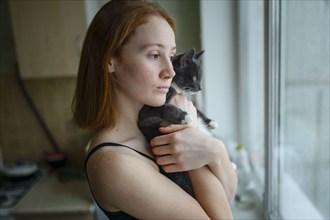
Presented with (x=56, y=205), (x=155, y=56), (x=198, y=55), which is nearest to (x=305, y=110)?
(x=198, y=55)

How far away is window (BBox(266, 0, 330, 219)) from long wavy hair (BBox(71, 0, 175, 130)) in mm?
522

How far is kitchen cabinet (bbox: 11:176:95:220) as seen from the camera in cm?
143

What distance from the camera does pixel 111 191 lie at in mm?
507

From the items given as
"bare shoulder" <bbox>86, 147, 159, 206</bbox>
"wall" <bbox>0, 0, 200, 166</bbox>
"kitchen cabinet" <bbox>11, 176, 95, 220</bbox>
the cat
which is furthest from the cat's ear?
"wall" <bbox>0, 0, 200, 166</bbox>

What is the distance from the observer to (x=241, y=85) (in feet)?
2.66

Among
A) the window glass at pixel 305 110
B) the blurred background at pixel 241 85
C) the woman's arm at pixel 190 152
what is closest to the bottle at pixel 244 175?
the blurred background at pixel 241 85

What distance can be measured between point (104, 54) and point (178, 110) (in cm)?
18

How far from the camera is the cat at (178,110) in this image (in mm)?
539

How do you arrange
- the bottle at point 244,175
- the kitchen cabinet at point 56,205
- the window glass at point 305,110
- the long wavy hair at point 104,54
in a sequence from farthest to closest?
the kitchen cabinet at point 56,205, the window glass at point 305,110, the bottle at point 244,175, the long wavy hair at point 104,54

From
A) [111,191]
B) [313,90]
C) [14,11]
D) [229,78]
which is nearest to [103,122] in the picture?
[111,191]

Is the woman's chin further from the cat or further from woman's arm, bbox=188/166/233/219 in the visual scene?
woman's arm, bbox=188/166/233/219

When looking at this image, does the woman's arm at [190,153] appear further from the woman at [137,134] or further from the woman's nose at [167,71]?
the woman's nose at [167,71]

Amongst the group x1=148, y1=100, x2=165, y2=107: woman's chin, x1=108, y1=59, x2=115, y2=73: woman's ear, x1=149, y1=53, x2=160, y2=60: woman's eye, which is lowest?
x1=148, y1=100, x2=165, y2=107: woman's chin

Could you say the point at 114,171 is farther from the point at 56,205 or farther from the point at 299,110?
the point at 299,110
